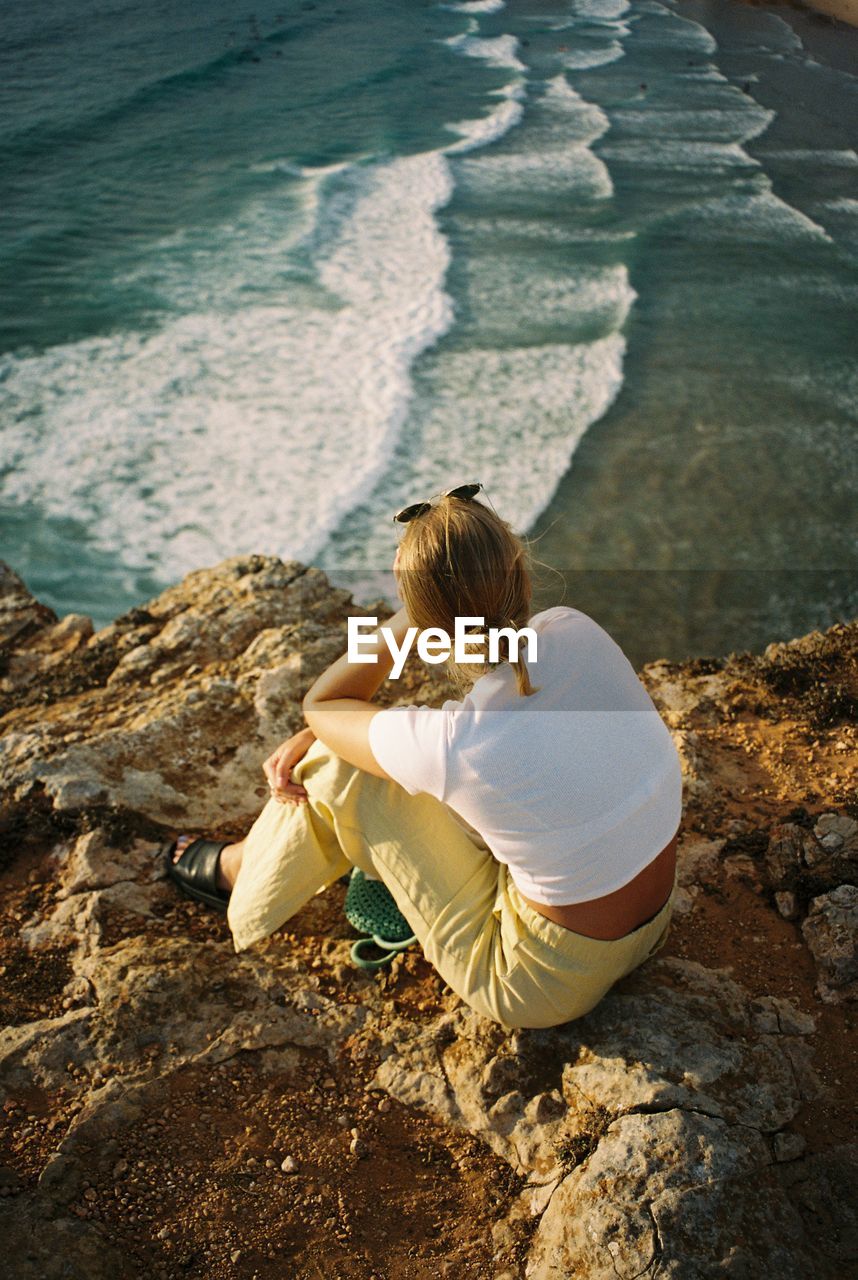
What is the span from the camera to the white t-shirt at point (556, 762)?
7.09ft

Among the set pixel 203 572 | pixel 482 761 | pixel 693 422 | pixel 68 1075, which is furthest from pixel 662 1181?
pixel 693 422

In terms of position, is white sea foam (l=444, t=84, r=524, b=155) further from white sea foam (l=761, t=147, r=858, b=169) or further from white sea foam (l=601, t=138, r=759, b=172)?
white sea foam (l=761, t=147, r=858, b=169)

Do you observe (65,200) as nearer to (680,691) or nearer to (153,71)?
(153,71)

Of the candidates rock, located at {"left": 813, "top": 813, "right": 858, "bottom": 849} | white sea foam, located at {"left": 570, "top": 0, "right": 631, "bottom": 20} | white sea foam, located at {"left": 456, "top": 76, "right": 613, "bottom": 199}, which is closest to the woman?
rock, located at {"left": 813, "top": 813, "right": 858, "bottom": 849}

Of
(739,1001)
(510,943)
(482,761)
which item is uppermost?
(482,761)

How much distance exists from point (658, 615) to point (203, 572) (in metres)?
3.55

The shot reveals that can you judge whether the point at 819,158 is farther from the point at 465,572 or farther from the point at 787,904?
the point at 465,572

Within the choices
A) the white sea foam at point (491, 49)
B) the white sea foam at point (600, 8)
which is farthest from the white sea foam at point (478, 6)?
the white sea foam at point (491, 49)

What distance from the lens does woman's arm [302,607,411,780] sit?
2.53 meters

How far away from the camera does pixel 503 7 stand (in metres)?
30.6

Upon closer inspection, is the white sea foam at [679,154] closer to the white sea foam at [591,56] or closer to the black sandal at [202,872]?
the white sea foam at [591,56]

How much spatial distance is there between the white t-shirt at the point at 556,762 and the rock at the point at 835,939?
2.92ft

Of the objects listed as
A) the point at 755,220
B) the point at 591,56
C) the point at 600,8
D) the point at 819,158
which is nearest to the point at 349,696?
the point at 755,220

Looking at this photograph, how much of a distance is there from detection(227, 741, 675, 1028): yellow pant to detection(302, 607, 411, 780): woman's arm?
9 cm
